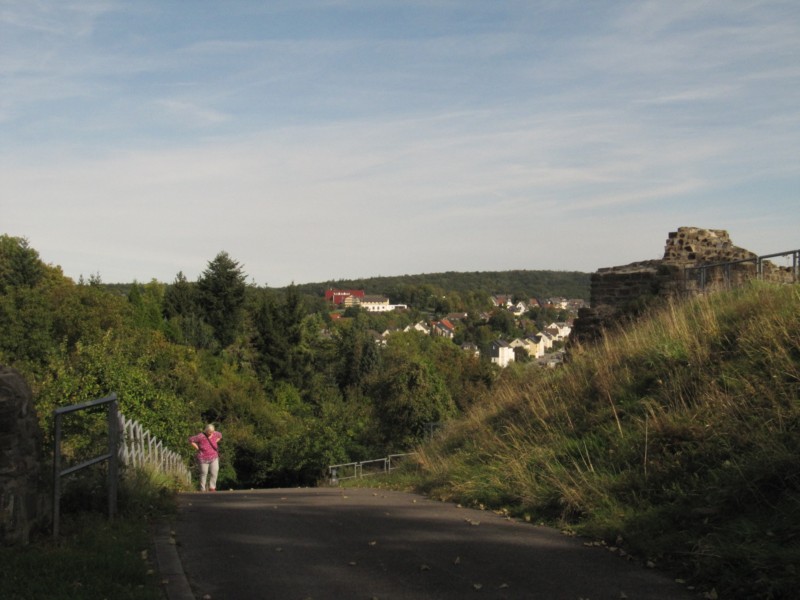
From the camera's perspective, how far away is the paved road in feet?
18.7

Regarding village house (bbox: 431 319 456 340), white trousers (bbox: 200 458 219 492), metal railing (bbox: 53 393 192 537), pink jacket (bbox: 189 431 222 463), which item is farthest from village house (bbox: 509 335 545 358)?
metal railing (bbox: 53 393 192 537)

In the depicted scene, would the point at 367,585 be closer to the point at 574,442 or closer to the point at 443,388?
the point at 574,442

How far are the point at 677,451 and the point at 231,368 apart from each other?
59.8 metres

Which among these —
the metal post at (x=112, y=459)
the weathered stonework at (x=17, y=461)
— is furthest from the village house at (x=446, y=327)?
the weathered stonework at (x=17, y=461)

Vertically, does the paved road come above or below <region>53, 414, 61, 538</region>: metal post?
below

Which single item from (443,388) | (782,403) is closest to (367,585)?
(782,403)

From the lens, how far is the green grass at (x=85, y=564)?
5414 mm

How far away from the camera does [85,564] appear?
5992mm

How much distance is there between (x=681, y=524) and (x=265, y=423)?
49.0 m

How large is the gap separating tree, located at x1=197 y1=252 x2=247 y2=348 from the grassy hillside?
63428 mm

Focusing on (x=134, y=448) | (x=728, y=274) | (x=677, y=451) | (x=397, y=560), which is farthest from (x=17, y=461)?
(x=728, y=274)

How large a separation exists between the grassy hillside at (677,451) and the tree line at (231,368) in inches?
203

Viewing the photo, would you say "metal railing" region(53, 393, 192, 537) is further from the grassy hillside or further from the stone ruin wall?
the stone ruin wall

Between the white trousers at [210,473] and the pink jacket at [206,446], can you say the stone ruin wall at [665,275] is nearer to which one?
the pink jacket at [206,446]
